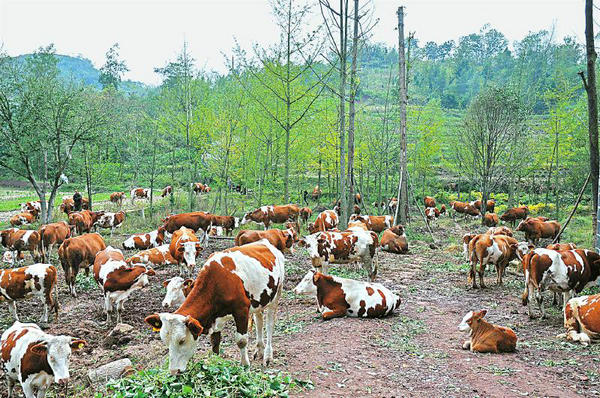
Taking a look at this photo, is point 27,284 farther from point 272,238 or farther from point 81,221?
point 81,221

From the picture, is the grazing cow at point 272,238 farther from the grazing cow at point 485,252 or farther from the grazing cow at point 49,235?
the grazing cow at point 49,235

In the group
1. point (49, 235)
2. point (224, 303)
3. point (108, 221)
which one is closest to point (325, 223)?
point (49, 235)

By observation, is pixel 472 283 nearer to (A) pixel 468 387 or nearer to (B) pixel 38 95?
(A) pixel 468 387

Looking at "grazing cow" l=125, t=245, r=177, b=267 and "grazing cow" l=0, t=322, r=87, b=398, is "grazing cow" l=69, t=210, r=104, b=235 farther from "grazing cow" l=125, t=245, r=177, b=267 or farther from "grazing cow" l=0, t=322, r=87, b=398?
"grazing cow" l=0, t=322, r=87, b=398

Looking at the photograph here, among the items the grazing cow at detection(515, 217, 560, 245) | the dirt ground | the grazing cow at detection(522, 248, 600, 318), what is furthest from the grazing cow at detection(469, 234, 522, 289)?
the grazing cow at detection(515, 217, 560, 245)

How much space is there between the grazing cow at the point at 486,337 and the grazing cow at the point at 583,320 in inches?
54.5

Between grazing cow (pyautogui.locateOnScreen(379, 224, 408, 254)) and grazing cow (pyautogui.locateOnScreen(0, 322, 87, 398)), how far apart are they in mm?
13872

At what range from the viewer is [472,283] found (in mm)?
12844

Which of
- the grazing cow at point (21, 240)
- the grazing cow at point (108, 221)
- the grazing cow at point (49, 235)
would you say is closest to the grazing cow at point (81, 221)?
the grazing cow at point (108, 221)

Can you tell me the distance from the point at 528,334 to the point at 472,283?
3.99 meters

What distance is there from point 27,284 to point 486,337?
32.5ft

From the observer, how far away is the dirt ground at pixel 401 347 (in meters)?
6.29

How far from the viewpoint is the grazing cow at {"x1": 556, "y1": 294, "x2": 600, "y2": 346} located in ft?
27.0

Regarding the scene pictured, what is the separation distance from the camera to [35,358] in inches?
267
